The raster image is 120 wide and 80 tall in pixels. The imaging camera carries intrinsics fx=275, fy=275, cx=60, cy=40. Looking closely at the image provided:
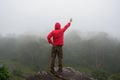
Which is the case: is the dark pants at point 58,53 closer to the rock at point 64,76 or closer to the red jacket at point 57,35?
the red jacket at point 57,35

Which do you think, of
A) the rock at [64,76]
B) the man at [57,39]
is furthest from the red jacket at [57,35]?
the rock at [64,76]

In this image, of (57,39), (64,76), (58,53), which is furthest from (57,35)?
(64,76)

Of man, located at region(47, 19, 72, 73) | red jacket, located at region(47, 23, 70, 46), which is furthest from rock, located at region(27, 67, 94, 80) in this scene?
red jacket, located at region(47, 23, 70, 46)

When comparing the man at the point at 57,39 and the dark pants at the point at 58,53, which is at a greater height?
the man at the point at 57,39

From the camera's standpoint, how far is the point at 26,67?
19388 cm

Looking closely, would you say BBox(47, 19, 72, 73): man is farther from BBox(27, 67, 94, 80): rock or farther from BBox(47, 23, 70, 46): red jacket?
BBox(27, 67, 94, 80): rock

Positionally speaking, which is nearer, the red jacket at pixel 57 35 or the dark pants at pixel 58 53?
the red jacket at pixel 57 35

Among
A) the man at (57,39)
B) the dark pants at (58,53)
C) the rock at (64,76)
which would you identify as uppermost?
the man at (57,39)

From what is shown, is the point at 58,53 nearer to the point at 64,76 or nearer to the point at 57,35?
the point at 57,35

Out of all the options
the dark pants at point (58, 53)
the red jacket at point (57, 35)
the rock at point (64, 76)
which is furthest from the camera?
the dark pants at point (58, 53)

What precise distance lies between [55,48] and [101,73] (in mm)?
108527

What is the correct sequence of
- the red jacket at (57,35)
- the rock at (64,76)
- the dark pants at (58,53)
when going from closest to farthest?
the rock at (64,76)
the red jacket at (57,35)
the dark pants at (58,53)

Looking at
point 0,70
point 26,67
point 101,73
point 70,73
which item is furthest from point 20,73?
point 70,73

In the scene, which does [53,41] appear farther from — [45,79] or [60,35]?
[45,79]
